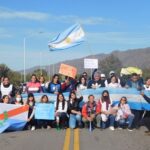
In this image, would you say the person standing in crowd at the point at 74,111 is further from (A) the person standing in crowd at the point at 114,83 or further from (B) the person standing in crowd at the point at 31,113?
(A) the person standing in crowd at the point at 114,83

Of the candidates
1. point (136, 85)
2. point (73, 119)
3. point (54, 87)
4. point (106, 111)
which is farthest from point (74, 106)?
point (136, 85)

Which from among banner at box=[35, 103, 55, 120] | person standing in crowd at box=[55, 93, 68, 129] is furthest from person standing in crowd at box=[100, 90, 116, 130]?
banner at box=[35, 103, 55, 120]

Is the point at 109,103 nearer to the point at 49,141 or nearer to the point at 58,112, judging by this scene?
the point at 58,112

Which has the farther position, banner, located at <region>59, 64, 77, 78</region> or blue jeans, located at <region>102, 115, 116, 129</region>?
banner, located at <region>59, 64, 77, 78</region>

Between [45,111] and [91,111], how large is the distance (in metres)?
1.49

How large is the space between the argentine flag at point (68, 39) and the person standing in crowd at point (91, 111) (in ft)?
15.2

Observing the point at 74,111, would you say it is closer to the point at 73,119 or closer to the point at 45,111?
the point at 73,119

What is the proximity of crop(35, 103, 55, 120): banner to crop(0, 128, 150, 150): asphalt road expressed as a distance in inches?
22.9

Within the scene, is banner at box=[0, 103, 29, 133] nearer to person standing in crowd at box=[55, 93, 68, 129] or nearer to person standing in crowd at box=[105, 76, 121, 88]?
person standing in crowd at box=[55, 93, 68, 129]

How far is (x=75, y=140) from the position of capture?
43.7 ft

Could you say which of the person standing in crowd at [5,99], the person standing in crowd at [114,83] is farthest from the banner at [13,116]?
the person standing in crowd at [114,83]

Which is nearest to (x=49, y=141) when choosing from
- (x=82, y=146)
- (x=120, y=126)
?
(x=82, y=146)

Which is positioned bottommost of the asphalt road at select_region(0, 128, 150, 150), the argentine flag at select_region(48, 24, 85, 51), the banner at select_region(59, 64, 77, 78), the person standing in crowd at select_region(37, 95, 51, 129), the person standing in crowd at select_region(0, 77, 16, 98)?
the asphalt road at select_region(0, 128, 150, 150)

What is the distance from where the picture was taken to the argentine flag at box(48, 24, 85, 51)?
2041 centimetres
